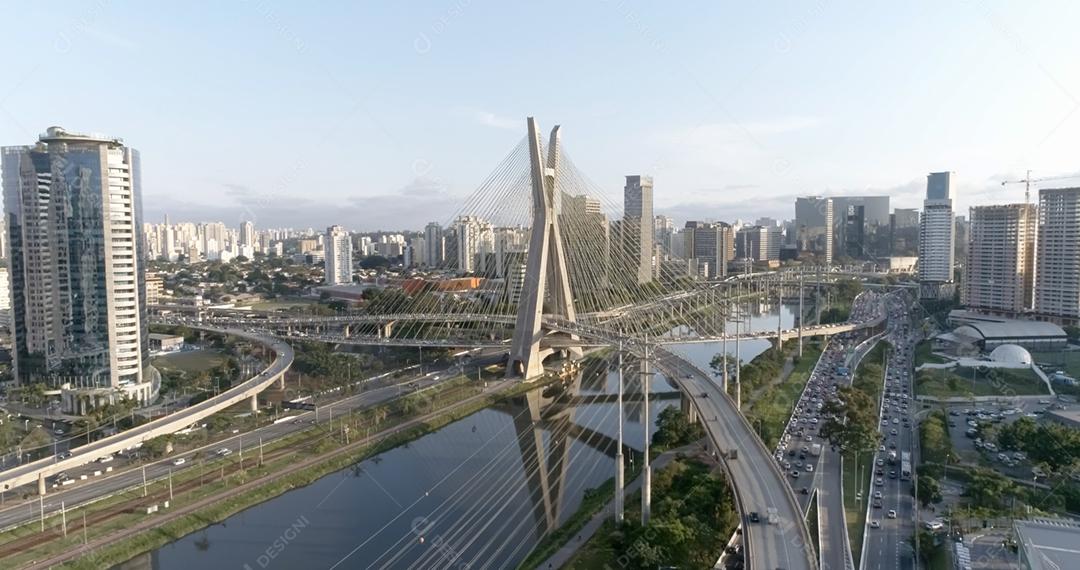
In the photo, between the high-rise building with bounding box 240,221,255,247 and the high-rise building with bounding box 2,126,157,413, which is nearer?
the high-rise building with bounding box 2,126,157,413

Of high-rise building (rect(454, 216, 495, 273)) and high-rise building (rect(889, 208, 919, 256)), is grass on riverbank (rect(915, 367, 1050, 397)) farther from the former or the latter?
high-rise building (rect(889, 208, 919, 256))

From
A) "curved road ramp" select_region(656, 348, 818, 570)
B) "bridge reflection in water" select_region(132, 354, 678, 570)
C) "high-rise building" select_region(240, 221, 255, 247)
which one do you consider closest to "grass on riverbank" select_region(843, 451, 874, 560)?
"curved road ramp" select_region(656, 348, 818, 570)

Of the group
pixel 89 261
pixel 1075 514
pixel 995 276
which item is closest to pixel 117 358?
pixel 89 261

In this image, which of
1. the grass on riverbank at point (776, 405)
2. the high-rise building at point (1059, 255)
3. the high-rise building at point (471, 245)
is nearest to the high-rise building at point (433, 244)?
the high-rise building at point (471, 245)

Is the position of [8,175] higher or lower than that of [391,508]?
higher

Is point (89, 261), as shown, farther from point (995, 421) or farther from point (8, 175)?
point (995, 421)

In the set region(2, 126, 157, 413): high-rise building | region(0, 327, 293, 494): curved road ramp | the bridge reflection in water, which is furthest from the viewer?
region(2, 126, 157, 413): high-rise building

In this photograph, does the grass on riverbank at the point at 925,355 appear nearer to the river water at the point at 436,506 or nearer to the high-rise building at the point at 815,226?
the river water at the point at 436,506
